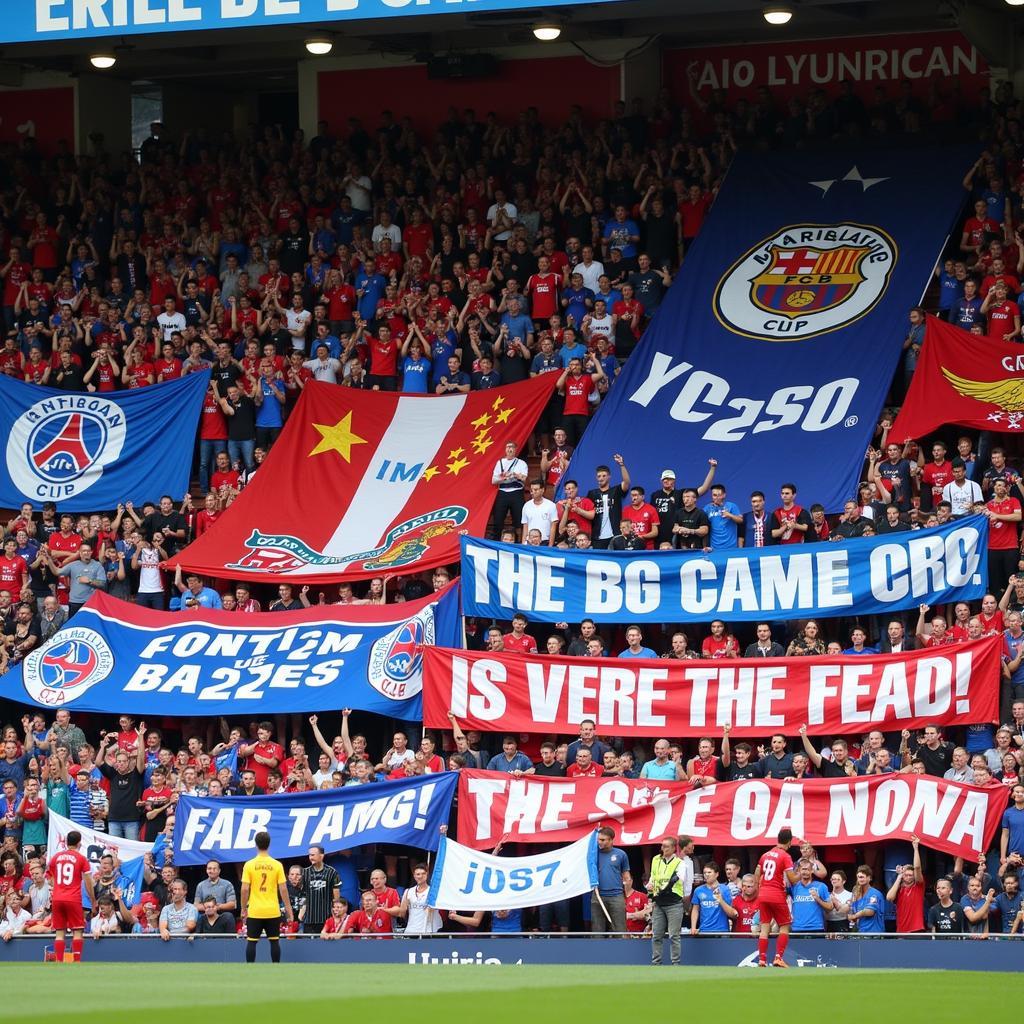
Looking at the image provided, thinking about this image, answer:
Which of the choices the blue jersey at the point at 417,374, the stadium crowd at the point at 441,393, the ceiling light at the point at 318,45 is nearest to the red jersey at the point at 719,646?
the stadium crowd at the point at 441,393

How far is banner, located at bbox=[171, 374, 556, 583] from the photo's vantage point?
2584 centimetres

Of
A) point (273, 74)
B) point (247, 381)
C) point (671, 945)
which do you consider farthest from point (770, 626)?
point (273, 74)

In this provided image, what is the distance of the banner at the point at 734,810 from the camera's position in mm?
20641

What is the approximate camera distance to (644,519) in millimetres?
24469

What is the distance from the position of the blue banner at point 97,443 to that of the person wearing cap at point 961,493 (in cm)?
1027

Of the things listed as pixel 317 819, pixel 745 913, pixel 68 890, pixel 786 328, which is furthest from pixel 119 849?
pixel 786 328

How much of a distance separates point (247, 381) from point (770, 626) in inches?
345

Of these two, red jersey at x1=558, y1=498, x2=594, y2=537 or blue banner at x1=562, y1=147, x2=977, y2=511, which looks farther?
blue banner at x1=562, y1=147, x2=977, y2=511

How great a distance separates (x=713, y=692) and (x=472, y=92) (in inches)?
558

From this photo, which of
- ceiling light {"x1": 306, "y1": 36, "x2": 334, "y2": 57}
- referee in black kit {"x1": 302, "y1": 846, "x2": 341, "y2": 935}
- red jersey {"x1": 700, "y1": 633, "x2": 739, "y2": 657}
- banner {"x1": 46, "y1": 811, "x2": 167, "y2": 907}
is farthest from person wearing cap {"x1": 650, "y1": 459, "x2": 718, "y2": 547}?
ceiling light {"x1": 306, "y1": 36, "x2": 334, "y2": 57}

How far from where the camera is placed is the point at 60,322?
101 ft

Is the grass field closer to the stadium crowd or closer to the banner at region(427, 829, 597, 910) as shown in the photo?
the banner at region(427, 829, 597, 910)

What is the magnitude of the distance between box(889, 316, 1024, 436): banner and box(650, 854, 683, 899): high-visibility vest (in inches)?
258

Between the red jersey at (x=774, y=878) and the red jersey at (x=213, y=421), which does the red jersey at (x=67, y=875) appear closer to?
the red jersey at (x=774, y=878)
